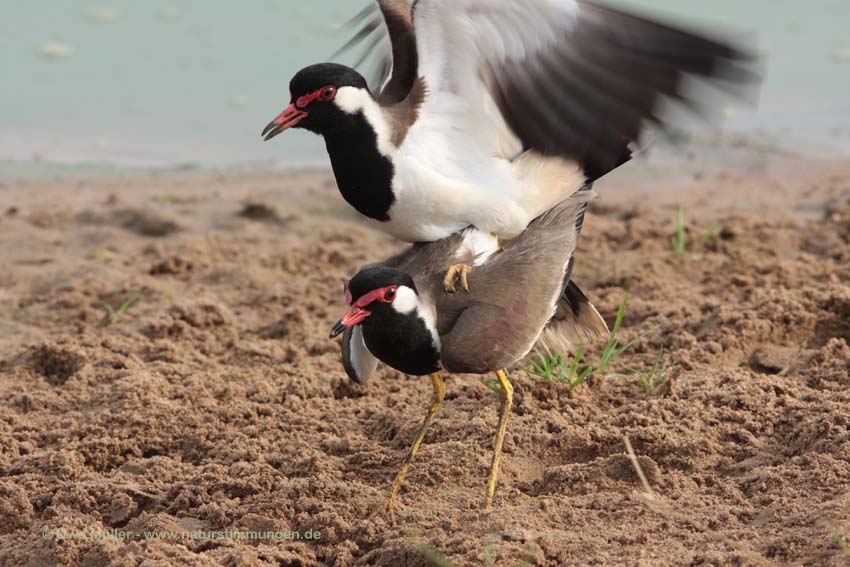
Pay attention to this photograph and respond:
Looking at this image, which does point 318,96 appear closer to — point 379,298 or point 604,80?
point 379,298

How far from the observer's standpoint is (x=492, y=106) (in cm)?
398

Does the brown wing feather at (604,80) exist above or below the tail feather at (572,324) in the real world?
above

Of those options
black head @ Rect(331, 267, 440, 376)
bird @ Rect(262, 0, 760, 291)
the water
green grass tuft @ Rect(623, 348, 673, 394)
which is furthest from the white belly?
the water

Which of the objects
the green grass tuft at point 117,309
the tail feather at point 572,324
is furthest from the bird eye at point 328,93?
the green grass tuft at point 117,309

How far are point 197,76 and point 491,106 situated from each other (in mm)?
6269

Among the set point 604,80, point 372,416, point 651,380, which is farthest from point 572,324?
point 604,80

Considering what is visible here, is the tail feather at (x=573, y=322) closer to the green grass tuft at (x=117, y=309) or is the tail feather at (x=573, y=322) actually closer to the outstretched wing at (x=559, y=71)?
the outstretched wing at (x=559, y=71)

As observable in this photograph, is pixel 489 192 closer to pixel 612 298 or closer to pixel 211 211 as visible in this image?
pixel 612 298

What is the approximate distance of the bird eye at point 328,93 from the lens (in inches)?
149

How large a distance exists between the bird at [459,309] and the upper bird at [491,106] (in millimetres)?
145

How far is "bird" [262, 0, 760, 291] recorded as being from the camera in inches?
143

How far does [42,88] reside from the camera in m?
9.32

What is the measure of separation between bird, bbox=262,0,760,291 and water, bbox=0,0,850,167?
4900 mm

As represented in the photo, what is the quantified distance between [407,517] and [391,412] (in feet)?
2.65
